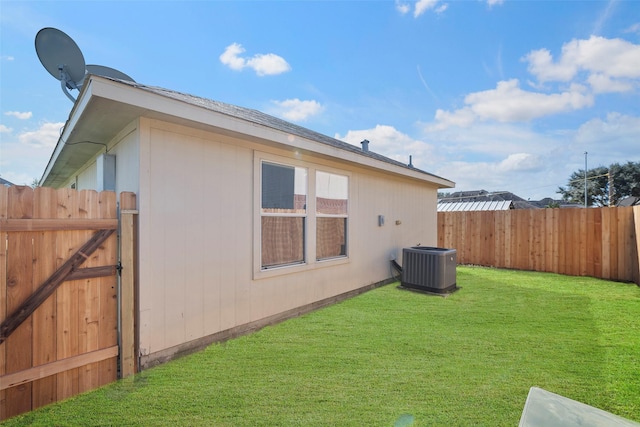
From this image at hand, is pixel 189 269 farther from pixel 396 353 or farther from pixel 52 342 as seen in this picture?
pixel 396 353

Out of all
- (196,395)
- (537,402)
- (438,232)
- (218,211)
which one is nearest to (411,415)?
(537,402)

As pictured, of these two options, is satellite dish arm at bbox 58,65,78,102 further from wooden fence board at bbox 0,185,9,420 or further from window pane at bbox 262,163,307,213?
window pane at bbox 262,163,307,213

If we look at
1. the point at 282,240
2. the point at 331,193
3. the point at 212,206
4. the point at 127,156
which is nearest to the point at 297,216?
the point at 282,240

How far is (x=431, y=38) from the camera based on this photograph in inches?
275

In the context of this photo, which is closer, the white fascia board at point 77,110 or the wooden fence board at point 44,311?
the wooden fence board at point 44,311

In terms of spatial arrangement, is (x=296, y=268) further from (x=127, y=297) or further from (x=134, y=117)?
(x=134, y=117)

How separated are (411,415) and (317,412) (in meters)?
0.67

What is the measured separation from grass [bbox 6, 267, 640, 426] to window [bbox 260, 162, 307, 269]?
98 centimetres

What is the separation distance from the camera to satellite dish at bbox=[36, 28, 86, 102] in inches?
147

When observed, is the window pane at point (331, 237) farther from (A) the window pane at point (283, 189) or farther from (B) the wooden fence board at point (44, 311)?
(B) the wooden fence board at point (44, 311)

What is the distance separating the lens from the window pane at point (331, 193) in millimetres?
4793

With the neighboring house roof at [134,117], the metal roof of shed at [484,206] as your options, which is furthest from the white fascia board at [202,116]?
the metal roof of shed at [484,206]

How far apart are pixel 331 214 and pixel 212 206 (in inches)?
89.8

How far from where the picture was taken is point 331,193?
16.6 feet
